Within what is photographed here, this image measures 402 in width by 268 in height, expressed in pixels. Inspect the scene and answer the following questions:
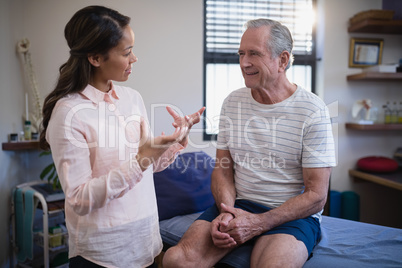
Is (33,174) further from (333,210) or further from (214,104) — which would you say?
(333,210)

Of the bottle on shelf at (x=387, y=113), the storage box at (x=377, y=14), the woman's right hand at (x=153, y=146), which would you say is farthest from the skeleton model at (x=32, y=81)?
the bottle on shelf at (x=387, y=113)

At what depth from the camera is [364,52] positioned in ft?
10.7

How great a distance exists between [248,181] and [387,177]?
1767 mm

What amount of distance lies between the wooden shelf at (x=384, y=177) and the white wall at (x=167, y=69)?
146 millimetres

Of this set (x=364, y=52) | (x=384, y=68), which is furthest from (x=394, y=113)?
(x=364, y=52)

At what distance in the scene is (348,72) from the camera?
10.7 ft

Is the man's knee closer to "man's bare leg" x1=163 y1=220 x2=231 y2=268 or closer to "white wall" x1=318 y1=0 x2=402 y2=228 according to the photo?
"man's bare leg" x1=163 y1=220 x2=231 y2=268

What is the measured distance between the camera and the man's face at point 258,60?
1.67 metres

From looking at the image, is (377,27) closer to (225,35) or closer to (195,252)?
(225,35)

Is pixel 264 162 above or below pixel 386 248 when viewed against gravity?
above

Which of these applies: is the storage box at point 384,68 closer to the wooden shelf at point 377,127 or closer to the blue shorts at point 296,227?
the wooden shelf at point 377,127

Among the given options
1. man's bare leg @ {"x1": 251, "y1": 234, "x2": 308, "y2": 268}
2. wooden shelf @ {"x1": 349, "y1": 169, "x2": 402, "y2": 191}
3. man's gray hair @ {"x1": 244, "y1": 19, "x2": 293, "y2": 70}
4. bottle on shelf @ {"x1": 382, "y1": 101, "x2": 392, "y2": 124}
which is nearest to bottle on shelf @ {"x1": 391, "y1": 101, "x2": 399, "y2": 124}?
bottle on shelf @ {"x1": 382, "y1": 101, "x2": 392, "y2": 124}

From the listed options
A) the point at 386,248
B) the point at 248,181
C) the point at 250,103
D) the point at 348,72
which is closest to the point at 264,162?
the point at 248,181

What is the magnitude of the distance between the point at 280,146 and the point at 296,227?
1.23 ft
